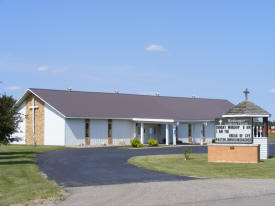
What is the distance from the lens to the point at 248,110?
97.8 feet

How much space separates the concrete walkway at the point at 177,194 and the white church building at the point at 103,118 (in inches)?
1206

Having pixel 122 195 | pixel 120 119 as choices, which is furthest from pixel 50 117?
pixel 122 195

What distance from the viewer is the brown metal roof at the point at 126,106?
48112mm

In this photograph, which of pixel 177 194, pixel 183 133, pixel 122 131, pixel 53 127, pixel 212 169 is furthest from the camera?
pixel 183 133

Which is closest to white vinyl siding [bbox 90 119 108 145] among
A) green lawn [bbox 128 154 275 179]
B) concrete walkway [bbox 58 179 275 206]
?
green lawn [bbox 128 154 275 179]

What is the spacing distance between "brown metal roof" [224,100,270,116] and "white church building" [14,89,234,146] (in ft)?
56.9

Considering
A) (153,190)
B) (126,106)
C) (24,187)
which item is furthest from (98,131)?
(153,190)

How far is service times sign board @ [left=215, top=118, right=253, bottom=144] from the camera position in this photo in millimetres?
26047

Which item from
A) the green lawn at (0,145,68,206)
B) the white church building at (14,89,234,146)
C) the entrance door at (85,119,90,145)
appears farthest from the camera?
the entrance door at (85,119,90,145)

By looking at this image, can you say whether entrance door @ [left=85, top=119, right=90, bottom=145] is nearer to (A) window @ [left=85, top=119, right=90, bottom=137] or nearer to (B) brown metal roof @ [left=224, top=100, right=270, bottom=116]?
(A) window @ [left=85, top=119, right=90, bottom=137]

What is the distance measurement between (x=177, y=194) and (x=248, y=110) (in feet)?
57.8

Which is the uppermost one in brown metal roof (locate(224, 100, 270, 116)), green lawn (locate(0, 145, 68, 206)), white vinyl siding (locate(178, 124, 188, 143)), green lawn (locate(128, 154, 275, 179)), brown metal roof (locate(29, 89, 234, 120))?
brown metal roof (locate(29, 89, 234, 120))

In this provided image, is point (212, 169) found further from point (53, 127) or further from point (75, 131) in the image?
point (53, 127)

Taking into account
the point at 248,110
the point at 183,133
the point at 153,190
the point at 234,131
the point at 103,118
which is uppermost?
the point at 248,110
